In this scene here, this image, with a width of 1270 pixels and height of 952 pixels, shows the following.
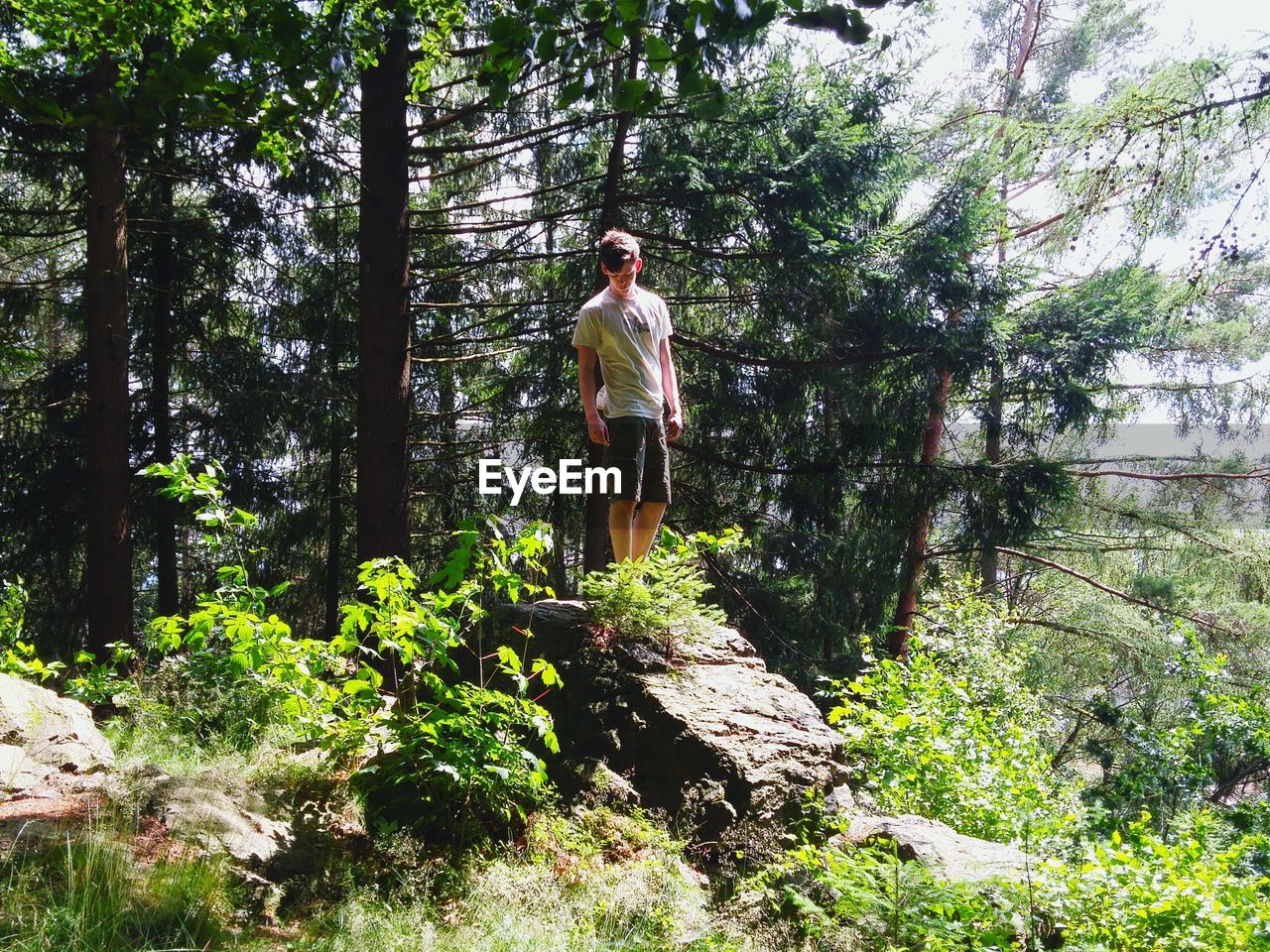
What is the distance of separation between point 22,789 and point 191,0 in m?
4.81

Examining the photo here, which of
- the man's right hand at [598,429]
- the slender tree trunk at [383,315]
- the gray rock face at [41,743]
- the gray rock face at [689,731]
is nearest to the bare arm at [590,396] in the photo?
the man's right hand at [598,429]

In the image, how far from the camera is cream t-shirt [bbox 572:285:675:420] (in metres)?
5.66

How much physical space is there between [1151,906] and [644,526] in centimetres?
350

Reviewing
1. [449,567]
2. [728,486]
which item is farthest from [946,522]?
[449,567]

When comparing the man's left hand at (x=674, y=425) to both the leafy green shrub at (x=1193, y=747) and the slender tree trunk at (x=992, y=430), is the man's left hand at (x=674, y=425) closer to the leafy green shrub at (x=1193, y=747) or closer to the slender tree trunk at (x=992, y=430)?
the leafy green shrub at (x=1193, y=747)

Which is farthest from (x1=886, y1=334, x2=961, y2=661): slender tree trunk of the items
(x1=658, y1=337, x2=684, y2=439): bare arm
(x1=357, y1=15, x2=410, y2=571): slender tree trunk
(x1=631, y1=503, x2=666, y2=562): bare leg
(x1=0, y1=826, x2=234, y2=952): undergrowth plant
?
(x1=0, y1=826, x2=234, y2=952): undergrowth plant

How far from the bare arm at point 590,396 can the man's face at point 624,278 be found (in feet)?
1.23

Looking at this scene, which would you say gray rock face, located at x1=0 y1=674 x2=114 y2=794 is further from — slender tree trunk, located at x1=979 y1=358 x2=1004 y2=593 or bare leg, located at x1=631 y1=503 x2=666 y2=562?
slender tree trunk, located at x1=979 y1=358 x2=1004 y2=593

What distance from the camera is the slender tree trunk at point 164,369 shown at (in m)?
13.1

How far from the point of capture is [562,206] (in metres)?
12.5

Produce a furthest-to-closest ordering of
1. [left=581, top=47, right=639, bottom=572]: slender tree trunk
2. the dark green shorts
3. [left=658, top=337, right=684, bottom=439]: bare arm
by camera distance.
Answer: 1. [left=581, top=47, right=639, bottom=572]: slender tree trunk
2. [left=658, top=337, right=684, bottom=439]: bare arm
3. the dark green shorts

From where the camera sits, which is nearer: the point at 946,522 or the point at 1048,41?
the point at 946,522

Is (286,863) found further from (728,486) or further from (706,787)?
(728,486)

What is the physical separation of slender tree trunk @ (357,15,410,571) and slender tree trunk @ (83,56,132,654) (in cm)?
381
